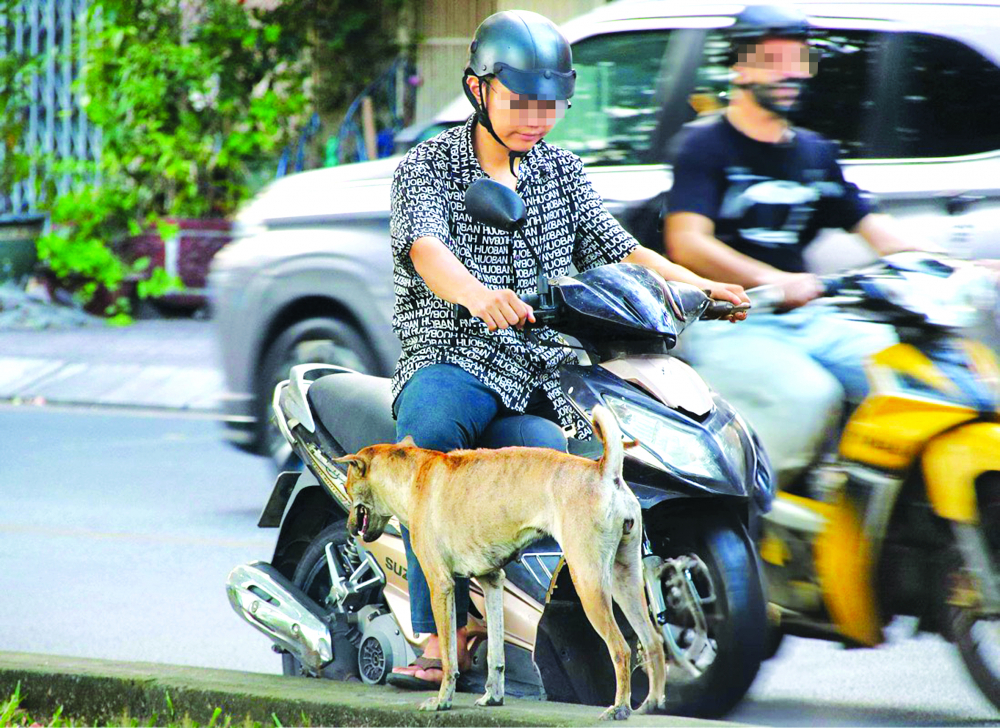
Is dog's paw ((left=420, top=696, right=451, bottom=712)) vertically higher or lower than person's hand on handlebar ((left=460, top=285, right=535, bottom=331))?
lower

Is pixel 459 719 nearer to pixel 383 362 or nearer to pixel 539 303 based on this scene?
pixel 539 303

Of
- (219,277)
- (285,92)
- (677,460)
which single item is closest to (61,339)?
(285,92)

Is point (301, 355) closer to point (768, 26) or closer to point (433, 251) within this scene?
point (768, 26)

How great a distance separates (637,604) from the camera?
10.2 ft

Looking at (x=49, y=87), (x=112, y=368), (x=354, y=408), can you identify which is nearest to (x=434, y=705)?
(x=354, y=408)

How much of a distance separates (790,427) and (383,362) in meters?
3.15

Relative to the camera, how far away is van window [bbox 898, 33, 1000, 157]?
5652 millimetres

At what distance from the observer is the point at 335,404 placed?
13.1 ft

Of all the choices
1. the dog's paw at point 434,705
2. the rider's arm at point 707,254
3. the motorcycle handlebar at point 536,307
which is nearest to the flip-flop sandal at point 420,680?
the dog's paw at point 434,705

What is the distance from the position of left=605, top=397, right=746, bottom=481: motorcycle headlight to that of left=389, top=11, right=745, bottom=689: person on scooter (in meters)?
0.10

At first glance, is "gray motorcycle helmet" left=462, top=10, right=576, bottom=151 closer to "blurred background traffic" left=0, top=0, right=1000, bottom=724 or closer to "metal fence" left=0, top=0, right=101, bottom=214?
"blurred background traffic" left=0, top=0, right=1000, bottom=724

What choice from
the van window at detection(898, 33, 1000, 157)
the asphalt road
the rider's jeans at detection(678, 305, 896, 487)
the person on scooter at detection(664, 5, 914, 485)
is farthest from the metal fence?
the rider's jeans at detection(678, 305, 896, 487)

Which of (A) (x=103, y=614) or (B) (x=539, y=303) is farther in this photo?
(A) (x=103, y=614)

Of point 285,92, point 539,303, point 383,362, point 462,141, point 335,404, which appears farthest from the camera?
point 285,92
